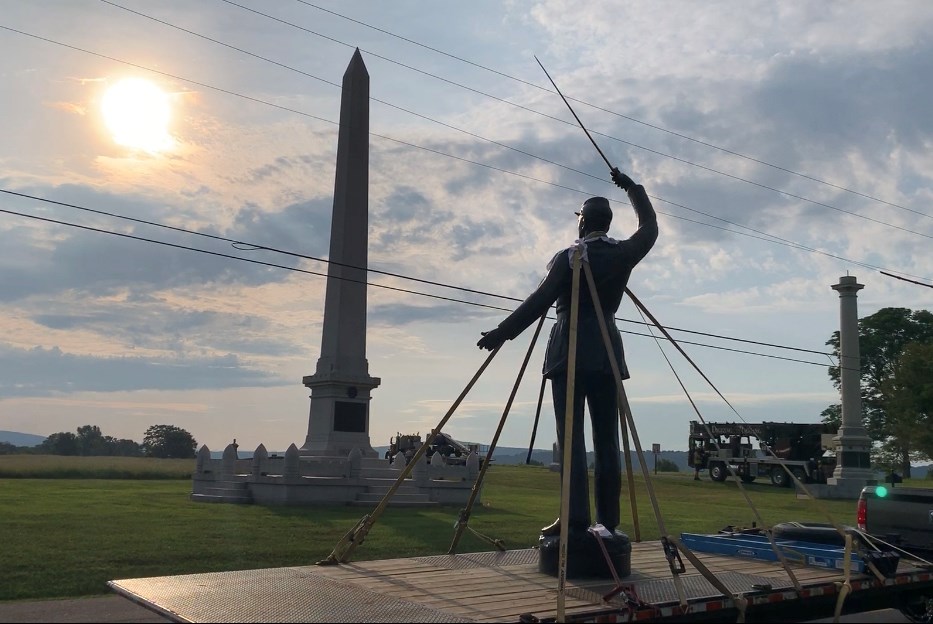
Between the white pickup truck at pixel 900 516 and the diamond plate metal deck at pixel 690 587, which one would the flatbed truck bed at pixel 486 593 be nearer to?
the diamond plate metal deck at pixel 690 587

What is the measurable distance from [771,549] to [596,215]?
371cm

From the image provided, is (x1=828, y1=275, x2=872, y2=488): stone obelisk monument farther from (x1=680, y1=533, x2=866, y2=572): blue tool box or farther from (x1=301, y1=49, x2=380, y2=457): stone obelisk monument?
(x1=680, y1=533, x2=866, y2=572): blue tool box

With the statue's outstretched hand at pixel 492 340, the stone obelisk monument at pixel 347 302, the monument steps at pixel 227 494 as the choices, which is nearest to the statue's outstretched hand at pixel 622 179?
the statue's outstretched hand at pixel 492 340

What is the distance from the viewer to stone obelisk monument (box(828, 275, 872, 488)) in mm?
32875

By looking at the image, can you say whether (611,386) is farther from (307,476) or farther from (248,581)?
(307,476)

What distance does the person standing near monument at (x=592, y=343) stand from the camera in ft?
24.3

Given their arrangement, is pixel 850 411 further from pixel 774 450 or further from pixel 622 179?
pixel 622 179

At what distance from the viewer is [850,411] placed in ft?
109

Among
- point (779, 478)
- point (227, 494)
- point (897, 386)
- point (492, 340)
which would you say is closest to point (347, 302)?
point (227, 494)

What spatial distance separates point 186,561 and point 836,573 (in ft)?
27.3

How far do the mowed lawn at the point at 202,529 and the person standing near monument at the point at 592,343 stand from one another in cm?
185

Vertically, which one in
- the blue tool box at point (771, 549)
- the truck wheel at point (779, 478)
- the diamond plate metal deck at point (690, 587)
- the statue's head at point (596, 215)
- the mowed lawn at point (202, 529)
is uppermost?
the statue's head at point (596, 215)

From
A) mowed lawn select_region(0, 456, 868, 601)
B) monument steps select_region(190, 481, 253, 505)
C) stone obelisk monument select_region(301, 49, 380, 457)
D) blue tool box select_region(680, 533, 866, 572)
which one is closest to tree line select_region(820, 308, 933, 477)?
mowed lawn select_region(0, 456, 868, 601)

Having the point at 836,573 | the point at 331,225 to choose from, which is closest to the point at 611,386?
the point at 836,573
